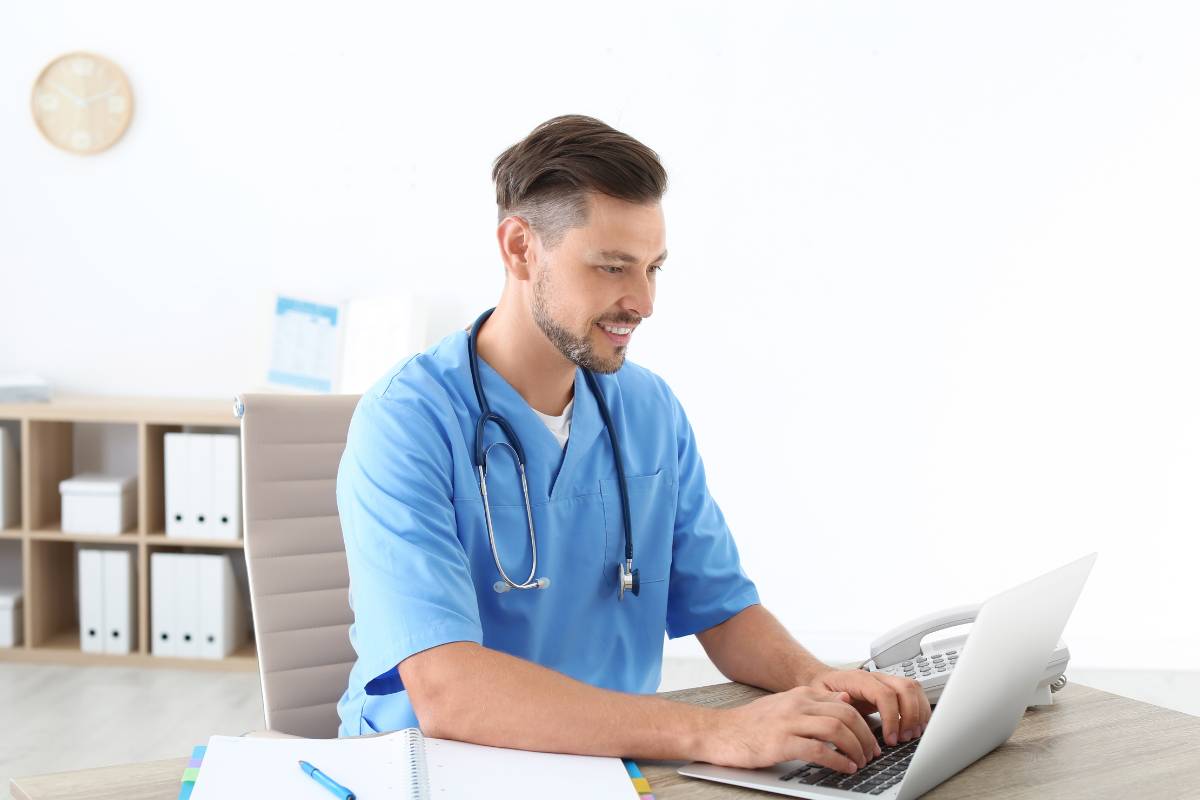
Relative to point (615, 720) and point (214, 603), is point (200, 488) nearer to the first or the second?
point (214, 603)

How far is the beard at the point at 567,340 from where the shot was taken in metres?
1.40

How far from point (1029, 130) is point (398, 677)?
2.93 metres

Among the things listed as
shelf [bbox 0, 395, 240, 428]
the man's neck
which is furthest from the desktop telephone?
shelf [bbox 0, 395, 240, 428]

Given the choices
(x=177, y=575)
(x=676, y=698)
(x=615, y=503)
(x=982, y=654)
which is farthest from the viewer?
(x=177, y=575)

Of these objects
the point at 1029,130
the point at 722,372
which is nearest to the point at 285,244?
the point at 722,372

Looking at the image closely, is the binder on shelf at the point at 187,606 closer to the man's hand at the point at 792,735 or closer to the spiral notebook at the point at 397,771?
the spiral notebook at the point at 397,771

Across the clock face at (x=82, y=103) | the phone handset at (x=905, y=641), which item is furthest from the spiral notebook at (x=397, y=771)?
the clock face at (x=82, y=103)

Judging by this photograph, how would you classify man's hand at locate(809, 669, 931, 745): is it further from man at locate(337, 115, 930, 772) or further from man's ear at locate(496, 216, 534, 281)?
man's ear at locate(496, 216, 534, 281)

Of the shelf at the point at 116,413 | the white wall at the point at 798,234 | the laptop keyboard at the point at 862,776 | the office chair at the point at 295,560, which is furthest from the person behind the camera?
the white wall at the point at 798,234

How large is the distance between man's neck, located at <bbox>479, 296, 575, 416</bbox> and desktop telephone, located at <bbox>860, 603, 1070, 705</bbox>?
0.50 m

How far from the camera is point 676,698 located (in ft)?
4.10

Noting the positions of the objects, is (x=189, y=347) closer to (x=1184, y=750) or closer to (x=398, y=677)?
(x=398, y=677)

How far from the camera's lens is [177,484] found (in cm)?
337

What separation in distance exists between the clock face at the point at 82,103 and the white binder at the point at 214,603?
135 cm
